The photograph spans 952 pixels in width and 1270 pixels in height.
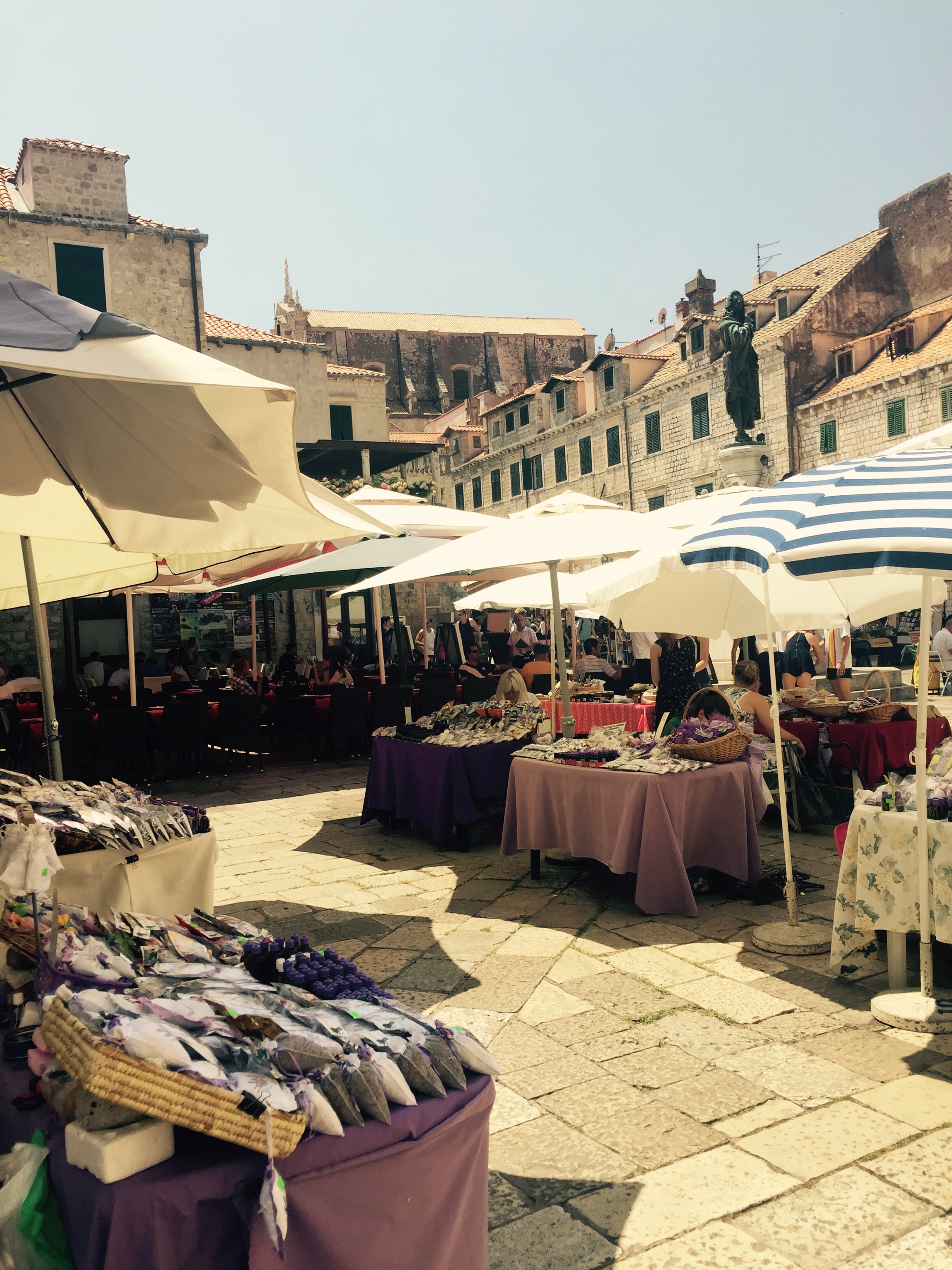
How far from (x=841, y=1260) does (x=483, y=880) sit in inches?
151

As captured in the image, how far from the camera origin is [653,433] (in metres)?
35.2

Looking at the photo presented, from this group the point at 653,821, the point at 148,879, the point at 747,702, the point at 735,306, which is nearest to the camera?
the point at 148,879

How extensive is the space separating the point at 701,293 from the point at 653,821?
3781 cm

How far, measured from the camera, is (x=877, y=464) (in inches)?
162

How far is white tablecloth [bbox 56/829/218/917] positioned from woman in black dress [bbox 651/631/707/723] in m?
4.72

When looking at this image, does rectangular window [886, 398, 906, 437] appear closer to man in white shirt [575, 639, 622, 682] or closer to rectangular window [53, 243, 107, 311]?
man in white shirt [575, 639, 622, 682]

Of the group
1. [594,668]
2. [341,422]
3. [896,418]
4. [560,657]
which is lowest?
[594,668]

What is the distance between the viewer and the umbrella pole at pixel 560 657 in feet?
22.9

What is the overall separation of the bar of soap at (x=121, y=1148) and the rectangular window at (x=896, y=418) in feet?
89.3

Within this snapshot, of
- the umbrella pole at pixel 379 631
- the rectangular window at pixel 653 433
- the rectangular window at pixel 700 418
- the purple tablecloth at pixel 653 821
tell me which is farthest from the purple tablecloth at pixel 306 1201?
the rectangular window at pixel 653 433

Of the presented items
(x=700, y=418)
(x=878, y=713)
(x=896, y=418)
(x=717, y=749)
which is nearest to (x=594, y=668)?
(x=878, y=713)

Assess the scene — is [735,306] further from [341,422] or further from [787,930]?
[341,422]

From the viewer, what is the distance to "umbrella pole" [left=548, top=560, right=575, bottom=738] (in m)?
6.96

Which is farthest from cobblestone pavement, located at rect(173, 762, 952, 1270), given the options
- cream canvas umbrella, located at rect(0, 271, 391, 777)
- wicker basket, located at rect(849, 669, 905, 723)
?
cream canvas umbrella, located at rect(0, 271, 391, 777)
